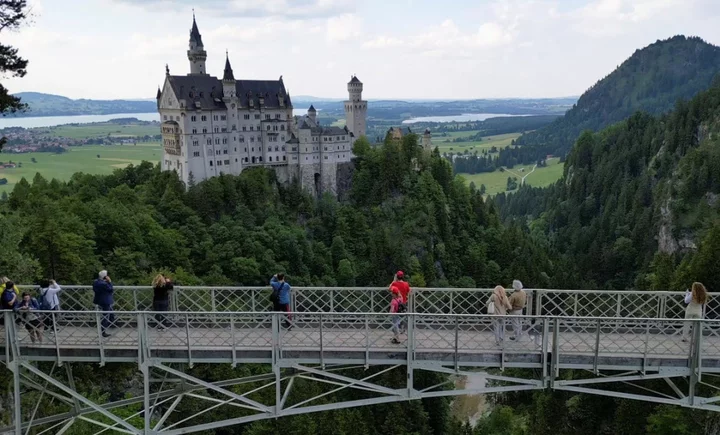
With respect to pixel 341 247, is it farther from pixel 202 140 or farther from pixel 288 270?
pixel 202 140

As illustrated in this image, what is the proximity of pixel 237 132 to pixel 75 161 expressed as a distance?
→ 76.7 meters

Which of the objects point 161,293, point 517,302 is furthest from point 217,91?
point 517,302

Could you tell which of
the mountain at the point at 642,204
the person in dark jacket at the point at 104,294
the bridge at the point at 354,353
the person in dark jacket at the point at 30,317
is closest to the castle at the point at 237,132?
the mountain at the point at 642,204

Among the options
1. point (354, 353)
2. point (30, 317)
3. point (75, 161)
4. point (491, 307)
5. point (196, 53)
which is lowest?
point (75, 161)

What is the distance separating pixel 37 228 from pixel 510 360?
36.4 m

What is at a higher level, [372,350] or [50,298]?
[50,298]

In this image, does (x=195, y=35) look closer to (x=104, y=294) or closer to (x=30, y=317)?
(x=104, y=294)

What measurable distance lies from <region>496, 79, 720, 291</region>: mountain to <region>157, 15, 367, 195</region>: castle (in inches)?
1424

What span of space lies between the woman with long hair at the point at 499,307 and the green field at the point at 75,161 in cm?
10114

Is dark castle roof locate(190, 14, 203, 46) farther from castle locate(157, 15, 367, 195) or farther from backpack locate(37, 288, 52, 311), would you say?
backpack locate(37, 288, 52, 311)

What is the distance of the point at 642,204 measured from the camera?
10456 centimetres

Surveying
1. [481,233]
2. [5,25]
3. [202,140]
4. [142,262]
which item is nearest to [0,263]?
[5,25]

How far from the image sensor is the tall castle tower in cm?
9688

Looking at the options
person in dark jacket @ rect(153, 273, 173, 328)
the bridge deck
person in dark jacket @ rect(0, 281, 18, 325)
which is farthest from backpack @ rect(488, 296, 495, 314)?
person in dark jacket @ rect(0, 281, 18, 325)
